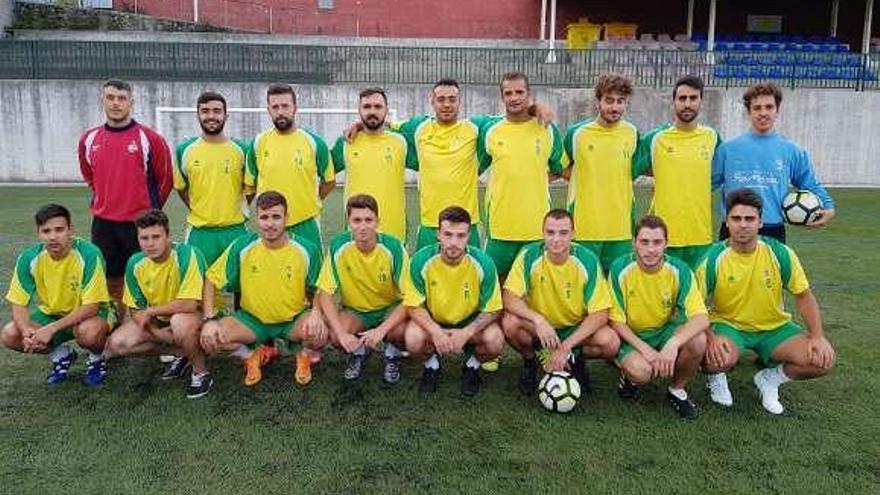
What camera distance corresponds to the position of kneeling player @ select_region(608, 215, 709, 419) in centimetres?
385

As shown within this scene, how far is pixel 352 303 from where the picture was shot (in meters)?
4.51

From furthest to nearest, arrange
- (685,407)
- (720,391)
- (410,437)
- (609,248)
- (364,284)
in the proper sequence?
(609,248), (364,284), (720,391), (685,407), (410,437)

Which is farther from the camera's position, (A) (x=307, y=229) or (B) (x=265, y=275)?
(A) (x=307, y=229)

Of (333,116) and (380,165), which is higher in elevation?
(333,116)

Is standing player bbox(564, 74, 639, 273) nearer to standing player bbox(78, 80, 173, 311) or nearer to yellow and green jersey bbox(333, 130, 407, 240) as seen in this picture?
yellow and green jersey bbox(333, 130, 407, 240)

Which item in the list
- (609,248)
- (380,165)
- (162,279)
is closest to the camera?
(162,279)

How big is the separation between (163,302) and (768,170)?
3.80 m

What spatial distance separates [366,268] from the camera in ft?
14.5

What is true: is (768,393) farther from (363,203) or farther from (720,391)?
(363,203)

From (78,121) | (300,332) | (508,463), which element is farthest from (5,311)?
(78,121)

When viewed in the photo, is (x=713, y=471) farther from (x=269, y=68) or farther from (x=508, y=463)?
(x=269, y=68)

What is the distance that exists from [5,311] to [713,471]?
5304mm

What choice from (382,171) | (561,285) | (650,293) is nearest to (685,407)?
(650,293)

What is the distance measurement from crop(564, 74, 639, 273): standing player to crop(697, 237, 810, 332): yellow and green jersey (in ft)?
2.33
